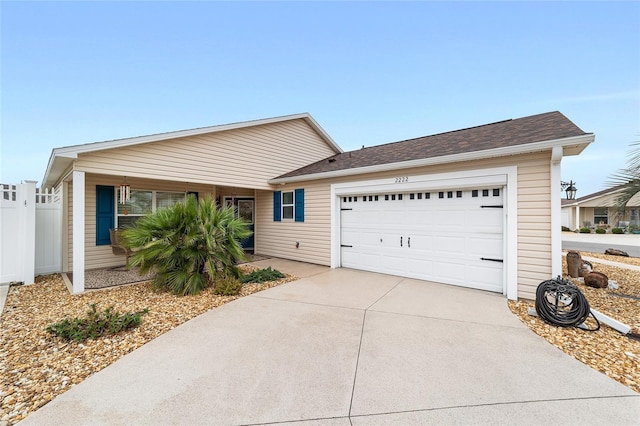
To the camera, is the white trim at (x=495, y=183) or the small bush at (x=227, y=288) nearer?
the white trim at (x=495, y=183)

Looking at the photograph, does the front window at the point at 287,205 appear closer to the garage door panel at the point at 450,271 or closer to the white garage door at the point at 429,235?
the white garage door at the point at 429,235

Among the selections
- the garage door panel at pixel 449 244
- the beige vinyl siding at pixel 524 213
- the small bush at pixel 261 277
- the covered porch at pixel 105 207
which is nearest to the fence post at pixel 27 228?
the covered porch at pixel 105 207

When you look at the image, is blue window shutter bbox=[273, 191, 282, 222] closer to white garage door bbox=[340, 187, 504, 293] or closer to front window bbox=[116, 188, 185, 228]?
white garage door bbox=[340, 187, 504, 293]

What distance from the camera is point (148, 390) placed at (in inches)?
96.0

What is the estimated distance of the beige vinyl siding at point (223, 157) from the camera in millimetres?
6148

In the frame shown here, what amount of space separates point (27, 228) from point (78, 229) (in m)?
2.06

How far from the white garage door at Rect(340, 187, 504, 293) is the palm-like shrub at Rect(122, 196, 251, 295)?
361 cm

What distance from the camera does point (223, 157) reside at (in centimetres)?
824

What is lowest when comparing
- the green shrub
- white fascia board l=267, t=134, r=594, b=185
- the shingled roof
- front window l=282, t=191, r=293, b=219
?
the green shrub

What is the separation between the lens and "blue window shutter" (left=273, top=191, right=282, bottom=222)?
9.79 meters

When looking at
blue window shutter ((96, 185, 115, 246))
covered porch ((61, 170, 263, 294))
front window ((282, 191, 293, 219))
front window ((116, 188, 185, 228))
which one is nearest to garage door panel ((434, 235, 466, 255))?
front window ((282, 191, 293, 219))

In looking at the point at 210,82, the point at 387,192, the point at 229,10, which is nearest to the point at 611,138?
the point at 387,192

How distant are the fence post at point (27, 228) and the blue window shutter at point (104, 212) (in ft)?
4.93

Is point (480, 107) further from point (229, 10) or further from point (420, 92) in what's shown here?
point (229, 10)
